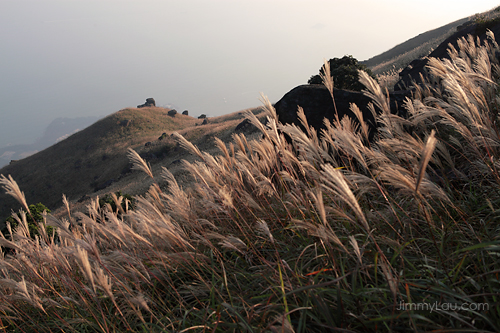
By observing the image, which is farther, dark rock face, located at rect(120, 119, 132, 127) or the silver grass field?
dark rock face, located at rect(120, 119, 132, 127)

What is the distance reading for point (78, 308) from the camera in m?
2.97

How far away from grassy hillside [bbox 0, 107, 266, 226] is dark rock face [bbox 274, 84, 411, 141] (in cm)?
2654

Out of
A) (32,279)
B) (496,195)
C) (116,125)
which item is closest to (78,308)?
(32,279)

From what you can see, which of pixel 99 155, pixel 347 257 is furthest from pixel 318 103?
pixel 99 155

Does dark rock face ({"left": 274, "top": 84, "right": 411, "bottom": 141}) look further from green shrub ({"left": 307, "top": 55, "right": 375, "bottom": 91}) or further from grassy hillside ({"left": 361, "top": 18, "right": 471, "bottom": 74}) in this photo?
grassy hillside ({"left": 361, "top": 18, "right": 471, "bottom": 74})

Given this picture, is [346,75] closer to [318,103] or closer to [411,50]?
[318,103]

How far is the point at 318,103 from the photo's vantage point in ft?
20.4

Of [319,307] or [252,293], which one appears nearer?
[319,307]

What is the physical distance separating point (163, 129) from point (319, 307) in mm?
61810

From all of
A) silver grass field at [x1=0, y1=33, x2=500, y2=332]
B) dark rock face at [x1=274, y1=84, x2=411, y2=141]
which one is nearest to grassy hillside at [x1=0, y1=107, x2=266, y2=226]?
dark rock face at [x1=274, y1=84, x2=411, y2=141]

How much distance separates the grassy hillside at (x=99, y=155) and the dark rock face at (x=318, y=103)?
87.1ft

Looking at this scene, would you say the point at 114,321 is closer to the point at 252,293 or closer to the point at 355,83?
the point at 252,293

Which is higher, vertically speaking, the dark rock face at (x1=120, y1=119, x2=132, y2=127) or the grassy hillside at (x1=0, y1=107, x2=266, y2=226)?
the dark rock face at (x1=120, y1=119, x2=132, y2=127)

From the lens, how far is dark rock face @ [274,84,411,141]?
5.54m
